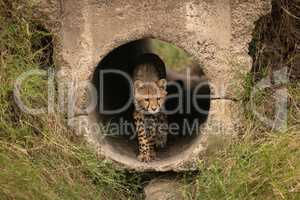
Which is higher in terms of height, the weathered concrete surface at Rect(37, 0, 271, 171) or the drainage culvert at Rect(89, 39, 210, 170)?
the weathered concrete surface at Rect(37, 0, 271, 171)

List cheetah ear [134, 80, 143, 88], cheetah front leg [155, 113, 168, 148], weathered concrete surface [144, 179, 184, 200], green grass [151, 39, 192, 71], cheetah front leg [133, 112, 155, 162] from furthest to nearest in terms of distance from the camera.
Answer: green grass [151, 39, 192, 71] → cheetah front leg [155, 113, 168, 148] → cheetah ear [134, 80, 143, 88] → cheetah front leg [133, 112, 155, 162] → weathered concrete surface [144, 179, 184, 200]

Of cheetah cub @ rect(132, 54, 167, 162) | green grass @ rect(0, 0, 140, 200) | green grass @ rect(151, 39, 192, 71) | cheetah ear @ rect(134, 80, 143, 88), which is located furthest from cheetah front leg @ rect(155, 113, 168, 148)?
green grass @ rect(151, 39, 192, 71)

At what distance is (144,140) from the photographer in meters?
6.18

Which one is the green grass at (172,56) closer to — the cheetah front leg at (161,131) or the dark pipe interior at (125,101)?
the dark pipe interior at (125,101)

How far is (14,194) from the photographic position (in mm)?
5012

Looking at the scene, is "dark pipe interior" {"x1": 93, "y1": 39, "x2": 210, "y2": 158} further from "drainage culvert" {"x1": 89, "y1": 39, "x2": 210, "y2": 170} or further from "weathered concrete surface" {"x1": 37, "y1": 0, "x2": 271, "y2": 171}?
"weathered concrete surface" {"x1": 37, "y1": 0, "x2": 271, "y2": 171}

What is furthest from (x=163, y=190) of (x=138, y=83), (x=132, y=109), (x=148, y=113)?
(x=132, y=109)

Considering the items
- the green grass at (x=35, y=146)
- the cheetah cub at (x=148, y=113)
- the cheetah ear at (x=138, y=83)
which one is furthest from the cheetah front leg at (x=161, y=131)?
the green grass at (x=35, y=146)

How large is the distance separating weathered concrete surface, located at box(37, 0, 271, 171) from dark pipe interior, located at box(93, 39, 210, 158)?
0.56 meters

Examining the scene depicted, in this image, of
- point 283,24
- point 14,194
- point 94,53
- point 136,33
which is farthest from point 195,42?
point 14,194

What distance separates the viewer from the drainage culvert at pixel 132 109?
6.17 metres

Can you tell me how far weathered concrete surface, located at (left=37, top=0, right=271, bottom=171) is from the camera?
5707 millimetres

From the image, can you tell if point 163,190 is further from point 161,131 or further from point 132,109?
point 132,109

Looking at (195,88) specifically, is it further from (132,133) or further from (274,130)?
(274,130)
